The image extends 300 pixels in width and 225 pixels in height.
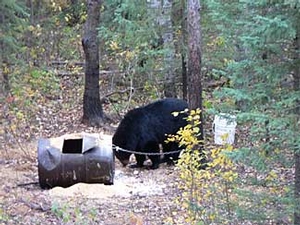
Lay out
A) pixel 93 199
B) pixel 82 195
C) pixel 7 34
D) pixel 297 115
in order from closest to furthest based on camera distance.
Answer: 1. pixel 297 115
2. pixel 93 199
3. pixel 82 195
4. pixel 7 34

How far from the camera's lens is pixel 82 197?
8375mm

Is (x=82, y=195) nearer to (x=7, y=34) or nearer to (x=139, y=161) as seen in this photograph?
(x=139, y=161)

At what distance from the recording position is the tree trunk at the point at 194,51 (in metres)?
8.62

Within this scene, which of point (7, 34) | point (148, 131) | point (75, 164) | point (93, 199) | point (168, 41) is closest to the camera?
point (93, 199)

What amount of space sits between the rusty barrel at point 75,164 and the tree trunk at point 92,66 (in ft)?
12.8

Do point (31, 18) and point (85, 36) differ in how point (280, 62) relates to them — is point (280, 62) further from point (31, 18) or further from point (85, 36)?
point (31, 18)

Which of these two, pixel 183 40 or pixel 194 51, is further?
pixel 183 40

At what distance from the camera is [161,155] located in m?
10.6

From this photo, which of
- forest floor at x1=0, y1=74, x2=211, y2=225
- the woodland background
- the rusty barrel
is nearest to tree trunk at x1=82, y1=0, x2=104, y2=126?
the woodland background

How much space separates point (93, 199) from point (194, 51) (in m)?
2.55

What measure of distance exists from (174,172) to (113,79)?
559 centimetres

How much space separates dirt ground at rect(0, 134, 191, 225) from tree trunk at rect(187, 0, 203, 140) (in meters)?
1.37

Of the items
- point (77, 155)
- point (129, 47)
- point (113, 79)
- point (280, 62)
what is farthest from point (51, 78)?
point (280, 62)

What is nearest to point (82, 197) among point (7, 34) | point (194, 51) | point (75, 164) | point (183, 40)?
point (75, 164)
